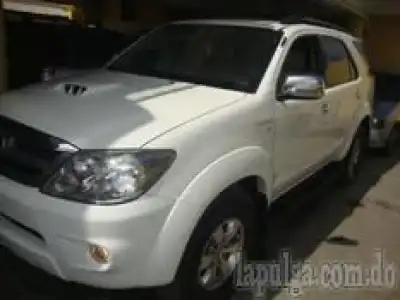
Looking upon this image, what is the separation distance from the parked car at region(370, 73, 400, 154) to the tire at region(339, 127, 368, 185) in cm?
146

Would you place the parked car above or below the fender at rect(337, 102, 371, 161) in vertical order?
A: below

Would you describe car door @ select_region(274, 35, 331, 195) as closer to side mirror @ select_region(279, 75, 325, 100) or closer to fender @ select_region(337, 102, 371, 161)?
side mirror @ select_region(279, 75, 325, 100)

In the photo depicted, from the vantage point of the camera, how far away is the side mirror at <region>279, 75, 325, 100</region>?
143 inches

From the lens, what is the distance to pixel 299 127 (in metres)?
3.96

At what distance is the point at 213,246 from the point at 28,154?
1159 mm

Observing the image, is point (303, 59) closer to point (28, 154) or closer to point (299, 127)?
point (299, 127)

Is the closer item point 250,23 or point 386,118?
point 250,23


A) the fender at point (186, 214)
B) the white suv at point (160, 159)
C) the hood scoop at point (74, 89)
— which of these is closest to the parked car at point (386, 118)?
the white suv at point (160, 159)

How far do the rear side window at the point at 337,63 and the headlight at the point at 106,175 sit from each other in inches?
102

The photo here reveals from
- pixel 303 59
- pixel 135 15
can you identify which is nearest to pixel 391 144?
pixel 303 59

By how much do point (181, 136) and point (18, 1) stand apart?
1231 cm

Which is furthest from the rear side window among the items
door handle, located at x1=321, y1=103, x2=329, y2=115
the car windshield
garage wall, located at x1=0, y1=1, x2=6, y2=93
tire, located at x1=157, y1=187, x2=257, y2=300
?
garage wall, located at x1=0, y1=1, x2=6, y2=93

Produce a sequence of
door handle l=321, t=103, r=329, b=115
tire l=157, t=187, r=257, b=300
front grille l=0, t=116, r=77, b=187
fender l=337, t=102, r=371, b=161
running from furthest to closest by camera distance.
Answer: fender l=337, t=102, r=371, b=161 < door handle l=321, t=103, r=329, b=115 < tire l=157, t=187, r=257, b=300 < front grille l=0, t=116, r=77, b=187

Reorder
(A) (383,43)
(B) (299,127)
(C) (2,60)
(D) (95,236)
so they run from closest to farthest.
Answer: (D) (95,236)
(B) (299,127)
(C) (2,60)
(A) (383,43)
